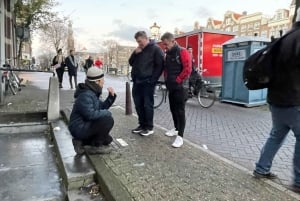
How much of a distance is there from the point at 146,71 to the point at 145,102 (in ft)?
1.77

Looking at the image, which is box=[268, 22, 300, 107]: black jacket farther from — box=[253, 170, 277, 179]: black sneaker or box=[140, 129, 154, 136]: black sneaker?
box=[140, 129, 154, 136]: black sneaker

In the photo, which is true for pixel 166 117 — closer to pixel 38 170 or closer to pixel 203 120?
pixel 203 120

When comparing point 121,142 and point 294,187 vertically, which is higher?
point 121,142

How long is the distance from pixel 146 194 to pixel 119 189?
29 cm

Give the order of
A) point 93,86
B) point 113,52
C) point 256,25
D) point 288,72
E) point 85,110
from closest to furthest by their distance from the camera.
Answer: point 288,72
point 85,110
point 93,86
point 113,52
point 256,25

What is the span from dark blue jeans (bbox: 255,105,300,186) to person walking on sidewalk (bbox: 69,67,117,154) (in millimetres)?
2035

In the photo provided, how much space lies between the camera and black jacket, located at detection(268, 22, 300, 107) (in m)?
3.14

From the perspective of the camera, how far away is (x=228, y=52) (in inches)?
440

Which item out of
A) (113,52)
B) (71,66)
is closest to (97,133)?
(71,66)

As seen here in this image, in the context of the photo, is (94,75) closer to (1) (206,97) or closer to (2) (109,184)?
(2) (109,184)

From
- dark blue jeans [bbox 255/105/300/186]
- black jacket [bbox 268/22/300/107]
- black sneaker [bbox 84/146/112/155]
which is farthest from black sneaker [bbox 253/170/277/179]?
black sneaker [bbox 84/146/112/155]

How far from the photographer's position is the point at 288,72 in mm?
3238

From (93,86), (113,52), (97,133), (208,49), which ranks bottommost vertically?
(97,133)

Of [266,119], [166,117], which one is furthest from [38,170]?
[266,119]
